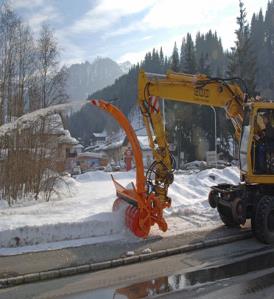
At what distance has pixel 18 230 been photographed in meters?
9.85

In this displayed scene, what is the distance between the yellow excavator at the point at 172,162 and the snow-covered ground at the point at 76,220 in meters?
0.67

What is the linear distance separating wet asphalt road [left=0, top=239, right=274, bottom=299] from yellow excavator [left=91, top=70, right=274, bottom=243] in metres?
1.28

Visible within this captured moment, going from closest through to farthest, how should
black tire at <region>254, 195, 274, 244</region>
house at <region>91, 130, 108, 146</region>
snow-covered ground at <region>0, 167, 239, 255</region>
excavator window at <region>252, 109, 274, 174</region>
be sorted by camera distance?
snow-covered ground at <region>0, 167, 239, 255</region>
black tire at <region>254, 195, 274, 244</region>
excavator window at <region>252, 109, 274, 174</region>
house at <region>91, 130, 108, 146</region>

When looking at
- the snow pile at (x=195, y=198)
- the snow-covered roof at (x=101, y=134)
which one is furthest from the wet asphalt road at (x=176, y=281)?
the snow-covered roof at (x=101, y=134)

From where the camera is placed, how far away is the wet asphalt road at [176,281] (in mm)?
7031

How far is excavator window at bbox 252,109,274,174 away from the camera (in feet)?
35.2

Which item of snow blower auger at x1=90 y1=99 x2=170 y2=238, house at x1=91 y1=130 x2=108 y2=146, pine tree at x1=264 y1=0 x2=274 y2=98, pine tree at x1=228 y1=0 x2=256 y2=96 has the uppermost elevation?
pine tree at x1=264 y1=0 x2=274 y2=98

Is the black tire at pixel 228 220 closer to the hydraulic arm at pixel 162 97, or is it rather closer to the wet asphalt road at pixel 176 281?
the hydraulic arm at pixel 162 97

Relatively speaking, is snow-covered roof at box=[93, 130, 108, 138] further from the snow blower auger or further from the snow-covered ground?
the snow blower auger

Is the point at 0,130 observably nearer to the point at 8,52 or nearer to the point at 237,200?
the point at 8,52

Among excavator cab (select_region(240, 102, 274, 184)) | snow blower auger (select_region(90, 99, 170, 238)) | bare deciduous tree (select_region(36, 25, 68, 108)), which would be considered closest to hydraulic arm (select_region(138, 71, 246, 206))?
snow blower auger (select_region(90, 99, 170, 238))

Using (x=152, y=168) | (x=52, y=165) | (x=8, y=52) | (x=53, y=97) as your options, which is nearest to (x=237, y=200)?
(x=152, y=168)

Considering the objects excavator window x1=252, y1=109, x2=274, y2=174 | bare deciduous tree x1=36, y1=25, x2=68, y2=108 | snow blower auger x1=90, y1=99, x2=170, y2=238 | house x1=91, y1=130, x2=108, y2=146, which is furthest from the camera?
house x1=91, y1=130, x2=108, y2=146

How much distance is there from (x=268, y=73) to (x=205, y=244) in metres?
100
